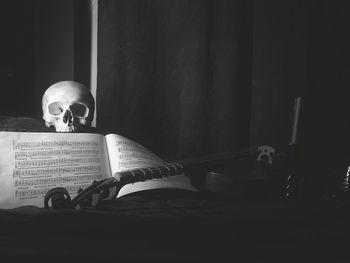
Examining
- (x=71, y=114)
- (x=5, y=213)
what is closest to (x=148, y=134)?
(x=71, y=114)

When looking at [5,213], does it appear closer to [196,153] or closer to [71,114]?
[71,114]

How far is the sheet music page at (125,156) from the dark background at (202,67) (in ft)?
1.58

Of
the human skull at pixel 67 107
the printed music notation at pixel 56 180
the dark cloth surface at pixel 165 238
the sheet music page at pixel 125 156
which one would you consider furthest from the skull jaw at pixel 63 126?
the dark cloth surface at pixel 165 238

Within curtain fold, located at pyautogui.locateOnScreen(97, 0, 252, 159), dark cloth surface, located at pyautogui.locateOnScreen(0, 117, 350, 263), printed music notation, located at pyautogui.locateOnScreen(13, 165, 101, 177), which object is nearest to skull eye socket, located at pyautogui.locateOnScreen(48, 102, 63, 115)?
curtain fold, located at pyautogui.locateOnScreen(97, 0, 252, 159)

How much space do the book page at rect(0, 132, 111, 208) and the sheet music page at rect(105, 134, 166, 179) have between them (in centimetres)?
3

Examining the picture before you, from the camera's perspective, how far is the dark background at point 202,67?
1.39 meters

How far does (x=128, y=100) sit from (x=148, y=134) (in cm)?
17

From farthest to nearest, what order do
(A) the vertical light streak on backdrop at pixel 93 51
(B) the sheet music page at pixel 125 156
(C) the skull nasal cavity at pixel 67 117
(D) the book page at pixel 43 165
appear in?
(A) the vertical light streak on backdrop at pixel 93 51
(C) the skull nasal cavity at pixel 67 117
(B) the sheet music page at pixel 125 156
(D) the book page at pixel 43 165

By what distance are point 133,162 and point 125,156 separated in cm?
3

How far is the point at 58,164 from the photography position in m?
0.77

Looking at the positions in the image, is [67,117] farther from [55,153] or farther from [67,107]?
[55,153]

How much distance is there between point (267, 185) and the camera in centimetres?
64

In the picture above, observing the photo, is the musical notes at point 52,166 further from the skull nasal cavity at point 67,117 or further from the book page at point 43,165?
the skull nasal cavity at point 67,117

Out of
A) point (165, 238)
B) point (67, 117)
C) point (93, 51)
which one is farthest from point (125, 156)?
point (93, 51)
